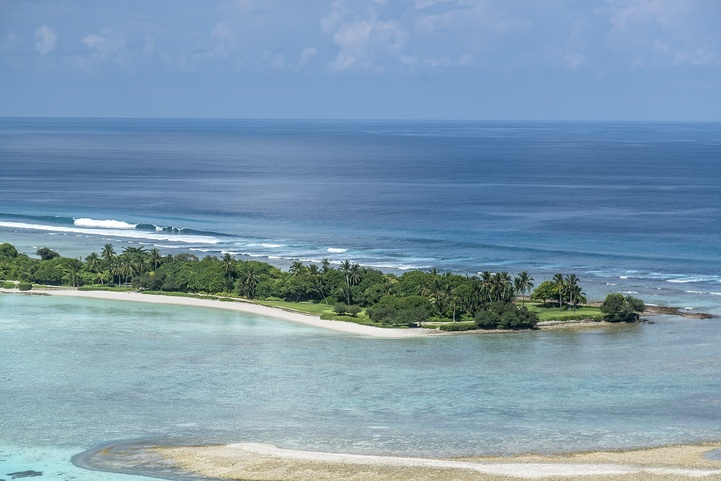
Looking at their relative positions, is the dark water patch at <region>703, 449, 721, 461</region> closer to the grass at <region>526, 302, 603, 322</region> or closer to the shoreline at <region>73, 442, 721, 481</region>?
the shoreline at <region>73, 442, 721, 481</region>

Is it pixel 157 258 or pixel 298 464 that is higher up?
pixel 157 258

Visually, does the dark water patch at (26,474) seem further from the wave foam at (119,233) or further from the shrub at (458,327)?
the wave foam at (119,233)

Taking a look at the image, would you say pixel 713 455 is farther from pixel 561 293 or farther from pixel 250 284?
pixel 250 284

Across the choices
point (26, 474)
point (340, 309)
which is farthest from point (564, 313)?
point (26, 474)

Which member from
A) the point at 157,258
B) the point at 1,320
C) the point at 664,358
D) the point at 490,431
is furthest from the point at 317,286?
the point at 490,431

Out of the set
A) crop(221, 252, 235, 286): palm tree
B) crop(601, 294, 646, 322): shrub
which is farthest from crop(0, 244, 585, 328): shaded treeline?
crop(601, 294, 646, 322): shrub

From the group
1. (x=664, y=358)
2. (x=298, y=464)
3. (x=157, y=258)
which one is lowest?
(x=298, y=464)

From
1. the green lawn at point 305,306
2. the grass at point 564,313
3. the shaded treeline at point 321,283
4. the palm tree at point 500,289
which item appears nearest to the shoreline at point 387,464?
the shaded treeline at point 321,283

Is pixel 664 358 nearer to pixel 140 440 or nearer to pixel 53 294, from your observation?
pixel 140 440
